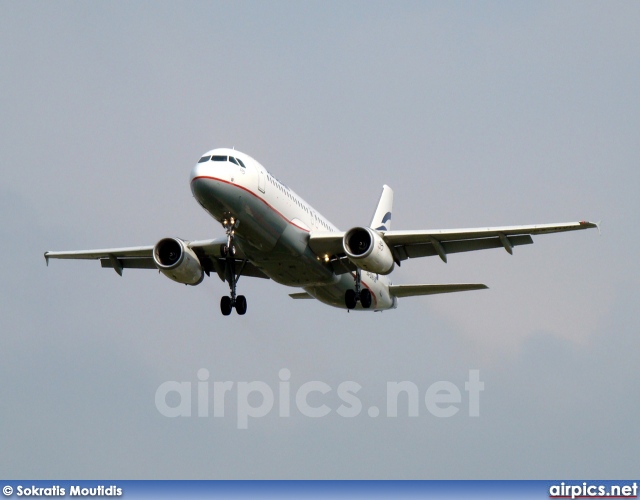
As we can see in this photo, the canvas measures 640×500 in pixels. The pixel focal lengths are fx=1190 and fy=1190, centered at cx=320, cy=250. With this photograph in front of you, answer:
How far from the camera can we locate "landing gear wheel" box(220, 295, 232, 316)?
4956 centimetres

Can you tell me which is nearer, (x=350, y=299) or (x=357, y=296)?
(x=350, y=299)

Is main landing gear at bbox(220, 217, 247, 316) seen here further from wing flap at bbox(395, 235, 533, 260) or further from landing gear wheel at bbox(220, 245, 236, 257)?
wing flap at bbox(395, 235, 533, 260)

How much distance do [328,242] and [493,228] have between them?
249 inches

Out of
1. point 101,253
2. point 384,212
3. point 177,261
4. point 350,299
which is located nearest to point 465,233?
point 350,299

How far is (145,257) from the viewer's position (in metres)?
51.7

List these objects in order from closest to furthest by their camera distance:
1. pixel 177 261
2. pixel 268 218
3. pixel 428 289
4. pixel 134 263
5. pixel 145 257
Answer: pixel 268 218 → pixel 177 261 → pixel 145 257 → pixel 428 289 → pixel 134 263

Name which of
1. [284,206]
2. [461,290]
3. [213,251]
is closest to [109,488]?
[213,251]

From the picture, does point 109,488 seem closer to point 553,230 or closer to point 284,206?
point 284,206

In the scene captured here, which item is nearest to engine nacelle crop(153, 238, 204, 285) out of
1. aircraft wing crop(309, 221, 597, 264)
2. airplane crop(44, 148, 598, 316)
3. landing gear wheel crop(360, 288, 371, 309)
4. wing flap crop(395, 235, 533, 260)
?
airplane crop(44, 148, 598, 316)

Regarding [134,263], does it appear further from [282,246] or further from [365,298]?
[365,298]

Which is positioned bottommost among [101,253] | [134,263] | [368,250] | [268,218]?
[368,250]

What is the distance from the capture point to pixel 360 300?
49969 mm

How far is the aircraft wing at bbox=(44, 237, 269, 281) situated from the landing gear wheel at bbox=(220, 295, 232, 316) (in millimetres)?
1251

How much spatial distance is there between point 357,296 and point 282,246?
5768 millimetres
